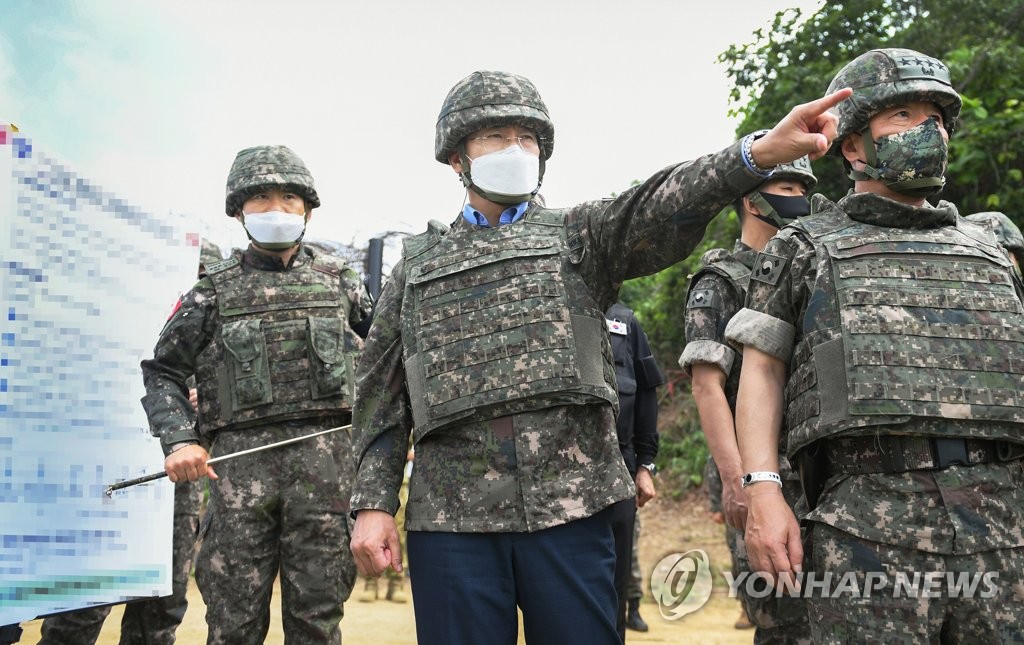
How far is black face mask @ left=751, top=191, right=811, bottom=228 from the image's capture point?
13.5 feet

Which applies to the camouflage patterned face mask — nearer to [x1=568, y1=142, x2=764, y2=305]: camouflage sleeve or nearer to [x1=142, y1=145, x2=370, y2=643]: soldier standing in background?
[x1=568, y1=142, x2=764, y2=305]: camouflage sleeve

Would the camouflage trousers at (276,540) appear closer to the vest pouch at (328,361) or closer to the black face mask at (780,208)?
the vest pouch at (328,361)

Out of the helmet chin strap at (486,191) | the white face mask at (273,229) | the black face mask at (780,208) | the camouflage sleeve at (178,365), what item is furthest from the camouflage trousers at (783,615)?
the white face mask at (273,229)

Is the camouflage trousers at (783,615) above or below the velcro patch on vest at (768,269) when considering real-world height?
below

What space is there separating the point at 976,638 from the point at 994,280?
97 centimetres

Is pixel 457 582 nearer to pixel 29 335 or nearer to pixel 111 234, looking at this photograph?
pixel 29 335

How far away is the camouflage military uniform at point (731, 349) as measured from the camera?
361 cm

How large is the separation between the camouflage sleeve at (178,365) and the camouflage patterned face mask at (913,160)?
322 centimetres

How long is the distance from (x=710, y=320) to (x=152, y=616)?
3.70 metres

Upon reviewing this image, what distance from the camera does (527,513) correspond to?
267 centimetres

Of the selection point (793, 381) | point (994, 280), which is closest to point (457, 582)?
point (793, 381)

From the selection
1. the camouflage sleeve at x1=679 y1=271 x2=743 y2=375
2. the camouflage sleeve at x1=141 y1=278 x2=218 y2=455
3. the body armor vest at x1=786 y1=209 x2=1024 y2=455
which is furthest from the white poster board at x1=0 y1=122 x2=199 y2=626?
the body armor vest at x1=786 y1=209 x2=1024 y2=455

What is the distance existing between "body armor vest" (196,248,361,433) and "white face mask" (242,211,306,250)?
0.16m

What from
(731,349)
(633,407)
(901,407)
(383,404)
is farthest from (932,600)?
(633,407)
